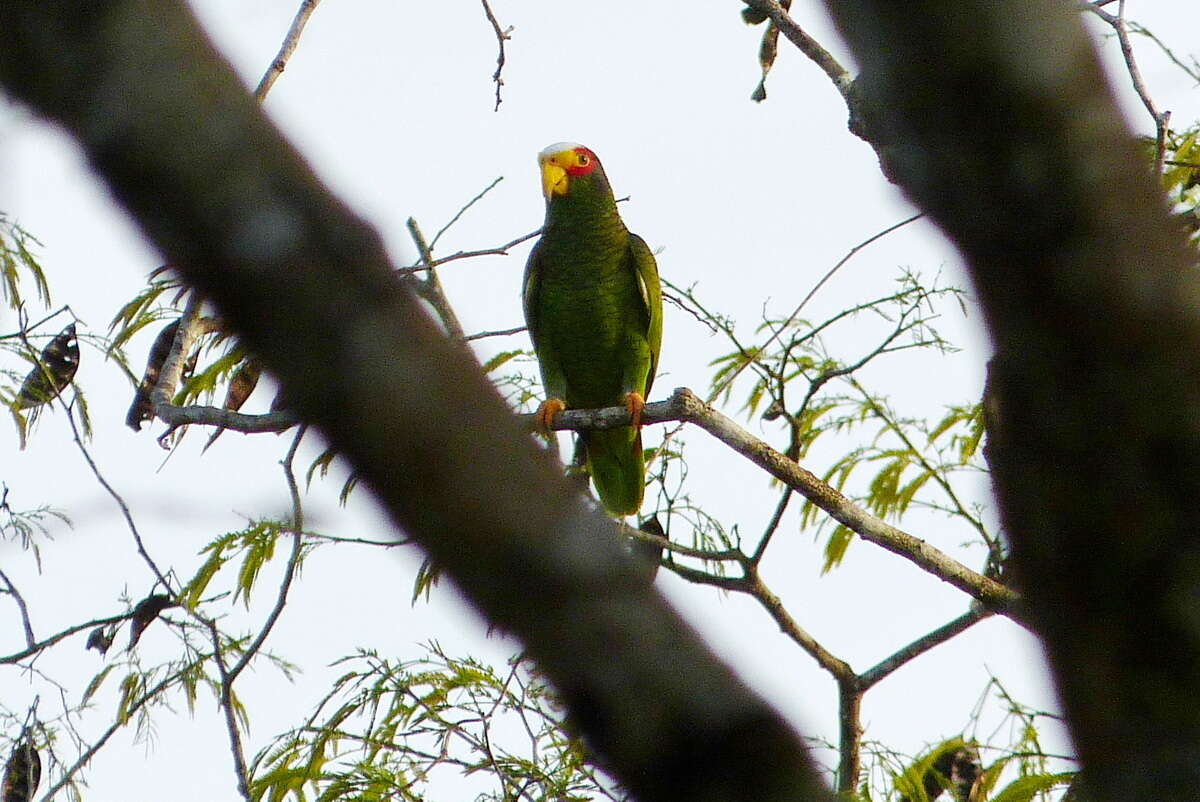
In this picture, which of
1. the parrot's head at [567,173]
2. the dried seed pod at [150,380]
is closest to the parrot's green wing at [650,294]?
the parrot's head at [567,173]

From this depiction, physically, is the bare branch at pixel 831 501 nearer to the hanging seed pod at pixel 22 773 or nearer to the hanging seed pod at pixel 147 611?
the hanging seed pod at pixel 147 611

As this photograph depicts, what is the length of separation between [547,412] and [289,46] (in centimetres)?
156

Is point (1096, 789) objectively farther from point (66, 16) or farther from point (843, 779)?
point (843, 779)

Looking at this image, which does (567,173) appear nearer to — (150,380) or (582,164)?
(582,164)

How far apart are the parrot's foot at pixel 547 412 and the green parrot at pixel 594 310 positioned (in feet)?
0.85

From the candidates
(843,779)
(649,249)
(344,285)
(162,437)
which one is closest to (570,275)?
(649,249)

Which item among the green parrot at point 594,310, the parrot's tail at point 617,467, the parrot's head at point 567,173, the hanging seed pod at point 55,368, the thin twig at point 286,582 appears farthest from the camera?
the parrot's head at point 567,173

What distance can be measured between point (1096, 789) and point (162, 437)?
107 inches

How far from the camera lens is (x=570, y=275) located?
4500mm

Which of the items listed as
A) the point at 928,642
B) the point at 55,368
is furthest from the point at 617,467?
the point at 55,368

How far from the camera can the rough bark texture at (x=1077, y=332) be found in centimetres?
54

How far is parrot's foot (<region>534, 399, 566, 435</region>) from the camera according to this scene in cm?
380

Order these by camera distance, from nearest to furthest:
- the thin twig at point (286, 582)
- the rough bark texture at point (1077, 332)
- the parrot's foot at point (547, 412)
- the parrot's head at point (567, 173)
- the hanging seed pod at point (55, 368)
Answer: the rough bark texture at point (1077, 332) → the thin twig at point (286, 582) → the hanging seed pod at point (55, 368) → the parrot's foot at point (547, 412) → the parrot's head at point (567, 173)

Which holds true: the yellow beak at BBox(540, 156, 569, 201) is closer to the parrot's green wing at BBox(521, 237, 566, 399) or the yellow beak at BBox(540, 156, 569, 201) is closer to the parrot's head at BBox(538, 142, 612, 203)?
the parrot's head at BBox(538, 142, 612, 203)
